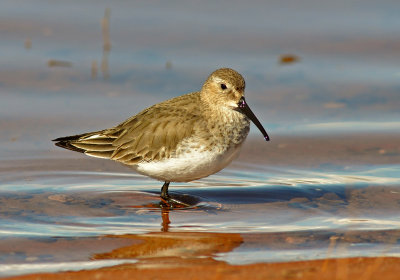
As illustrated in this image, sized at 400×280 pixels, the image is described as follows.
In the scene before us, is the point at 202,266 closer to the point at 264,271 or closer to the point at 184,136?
the point at 264,271

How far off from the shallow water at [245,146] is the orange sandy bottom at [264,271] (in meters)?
0.28

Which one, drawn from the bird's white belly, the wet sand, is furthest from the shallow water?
the bird's white belly

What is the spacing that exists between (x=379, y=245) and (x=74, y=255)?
3054 mm

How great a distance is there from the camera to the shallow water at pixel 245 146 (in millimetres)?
8344

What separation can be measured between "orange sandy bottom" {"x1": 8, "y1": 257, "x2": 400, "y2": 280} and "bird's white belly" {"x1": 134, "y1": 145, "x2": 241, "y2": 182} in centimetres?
160

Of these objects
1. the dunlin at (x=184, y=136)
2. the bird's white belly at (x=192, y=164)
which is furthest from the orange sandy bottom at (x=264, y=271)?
the dunlin at (x=184, y=136)

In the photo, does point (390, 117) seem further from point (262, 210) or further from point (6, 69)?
point (6, 69)

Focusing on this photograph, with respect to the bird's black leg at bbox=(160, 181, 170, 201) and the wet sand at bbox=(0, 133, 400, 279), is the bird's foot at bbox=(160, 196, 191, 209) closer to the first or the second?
the bird's black leg at bbox=(160, 181, 170, 201)

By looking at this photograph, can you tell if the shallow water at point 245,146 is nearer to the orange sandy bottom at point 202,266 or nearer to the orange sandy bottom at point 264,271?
the orange sandy bottom at point 202,266

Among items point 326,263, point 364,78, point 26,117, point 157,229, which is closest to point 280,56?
point 364,78

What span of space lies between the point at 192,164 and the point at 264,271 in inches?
81.9

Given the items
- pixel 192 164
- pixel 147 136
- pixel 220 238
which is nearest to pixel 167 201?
pixel 147 136

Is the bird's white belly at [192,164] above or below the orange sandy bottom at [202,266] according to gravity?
above

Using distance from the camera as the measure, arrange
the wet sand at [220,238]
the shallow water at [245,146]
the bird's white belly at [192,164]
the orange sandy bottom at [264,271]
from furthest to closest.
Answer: the bird's white belly at [192,164]
the shallow water at [245,146]
the wet sand at [220,238]
the orange sandy bottom at [264,271]
